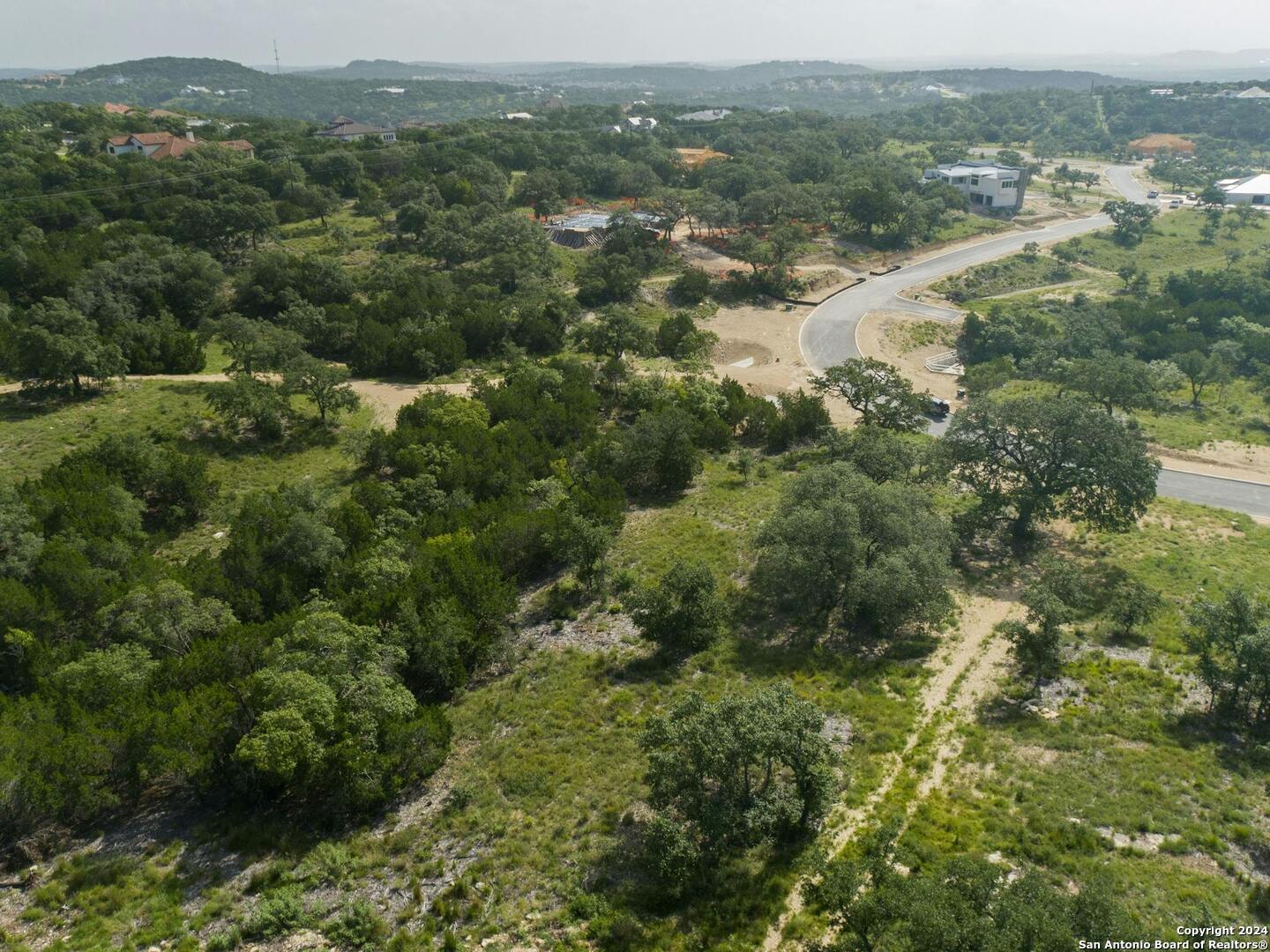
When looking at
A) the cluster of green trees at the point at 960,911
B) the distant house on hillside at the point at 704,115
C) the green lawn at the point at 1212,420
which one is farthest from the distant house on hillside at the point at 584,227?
the distant house on hillside at the point at 704,115

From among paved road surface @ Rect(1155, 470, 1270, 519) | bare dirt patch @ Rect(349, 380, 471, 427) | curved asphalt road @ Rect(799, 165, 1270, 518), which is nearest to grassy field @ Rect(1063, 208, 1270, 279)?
curved asphalt road @ Rect(799, 165, 1270, 518)

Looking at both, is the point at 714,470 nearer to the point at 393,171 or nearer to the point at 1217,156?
the point at 393,171

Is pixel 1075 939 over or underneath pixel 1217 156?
underneath

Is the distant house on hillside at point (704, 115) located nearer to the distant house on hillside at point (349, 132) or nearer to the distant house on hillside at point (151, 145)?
the distant house on hillside at point (349, 132)

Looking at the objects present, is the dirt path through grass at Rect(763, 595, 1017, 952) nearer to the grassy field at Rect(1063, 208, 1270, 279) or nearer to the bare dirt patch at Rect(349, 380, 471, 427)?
the bare dirt patch at Rect(349, 380, 471, 427)

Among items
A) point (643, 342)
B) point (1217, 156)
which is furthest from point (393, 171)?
point (1217, 156)
